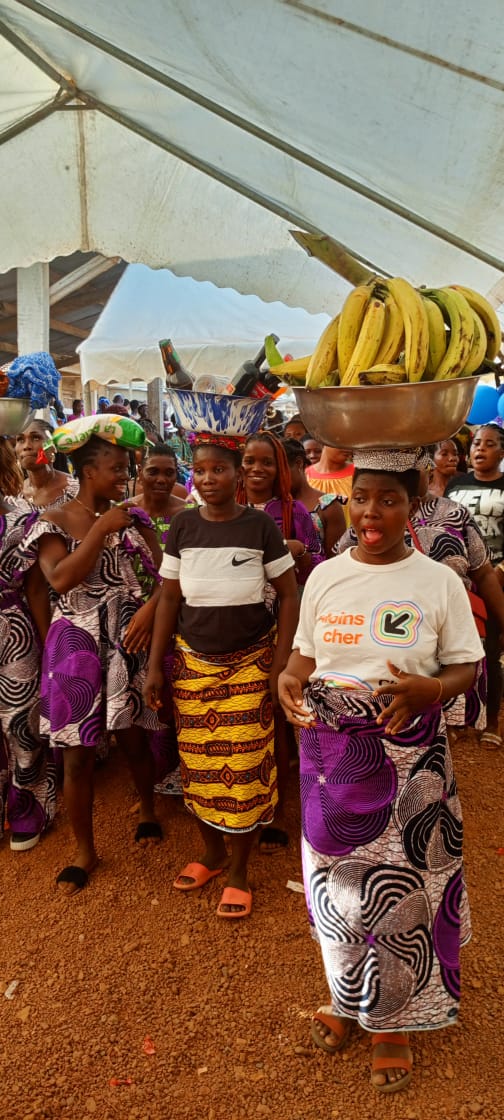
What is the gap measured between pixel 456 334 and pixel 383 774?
3.97 feet

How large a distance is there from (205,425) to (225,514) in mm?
365

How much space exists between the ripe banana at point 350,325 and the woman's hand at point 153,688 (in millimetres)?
1528

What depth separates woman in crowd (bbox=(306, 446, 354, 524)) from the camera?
4598mm

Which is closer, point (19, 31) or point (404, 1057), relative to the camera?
point (404, 1057)

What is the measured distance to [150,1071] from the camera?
7.06 feet

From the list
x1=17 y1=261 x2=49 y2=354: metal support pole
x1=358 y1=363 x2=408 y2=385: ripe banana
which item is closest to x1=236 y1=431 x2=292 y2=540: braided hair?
x1=358 y1=363 x2=408 y2=385: ripe banana

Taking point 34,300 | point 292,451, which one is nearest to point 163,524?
point 292,451

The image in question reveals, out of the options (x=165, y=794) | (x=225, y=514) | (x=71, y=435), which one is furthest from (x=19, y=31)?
(x=165, y=794)

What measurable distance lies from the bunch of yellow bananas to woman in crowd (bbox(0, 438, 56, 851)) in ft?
5.55

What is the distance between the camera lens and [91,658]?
2945 mm

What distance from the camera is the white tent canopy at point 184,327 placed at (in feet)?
26.6

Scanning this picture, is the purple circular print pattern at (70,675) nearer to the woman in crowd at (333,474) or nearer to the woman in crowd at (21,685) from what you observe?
the woman in crowd at (21,685)

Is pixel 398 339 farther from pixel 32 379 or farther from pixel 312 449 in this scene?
pixel 312 449

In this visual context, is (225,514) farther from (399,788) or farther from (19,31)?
(19,31)
